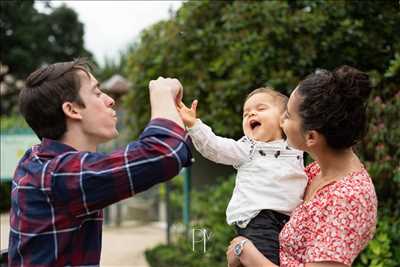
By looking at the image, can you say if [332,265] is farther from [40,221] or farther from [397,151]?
[397,151]

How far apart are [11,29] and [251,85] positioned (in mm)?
Result: 16553

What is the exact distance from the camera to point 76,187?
4.90 ft

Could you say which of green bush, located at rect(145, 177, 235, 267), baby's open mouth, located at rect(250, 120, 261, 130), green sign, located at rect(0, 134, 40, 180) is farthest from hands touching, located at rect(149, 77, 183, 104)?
green sign, located at rect(0, 134, 40, 180)

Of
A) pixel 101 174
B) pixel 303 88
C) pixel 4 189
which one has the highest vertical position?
pixel 303 88

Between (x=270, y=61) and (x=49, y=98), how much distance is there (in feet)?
15.3

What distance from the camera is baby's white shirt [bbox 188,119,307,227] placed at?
1.92m

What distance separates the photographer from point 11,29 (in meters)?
21.1

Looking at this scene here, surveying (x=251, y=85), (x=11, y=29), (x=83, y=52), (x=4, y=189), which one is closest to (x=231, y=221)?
(x=251, y=85)

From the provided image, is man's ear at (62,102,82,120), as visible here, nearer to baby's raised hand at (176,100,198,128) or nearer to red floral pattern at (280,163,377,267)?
baby's raised hand at (176,100,198,128)

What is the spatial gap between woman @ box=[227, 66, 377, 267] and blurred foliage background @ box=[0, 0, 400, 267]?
2.73m

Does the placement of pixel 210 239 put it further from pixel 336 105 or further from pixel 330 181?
pixel 336 105

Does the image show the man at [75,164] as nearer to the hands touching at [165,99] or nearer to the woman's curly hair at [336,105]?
the hands touching at [165,99]

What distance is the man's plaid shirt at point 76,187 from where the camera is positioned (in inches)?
58.7

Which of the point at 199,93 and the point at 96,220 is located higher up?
the point at 96,220
